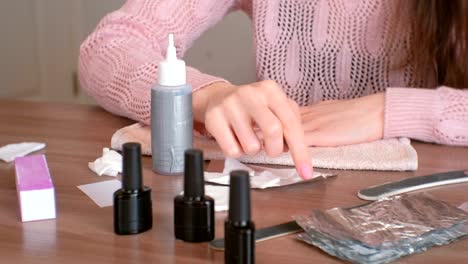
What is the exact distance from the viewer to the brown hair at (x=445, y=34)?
1114 mm

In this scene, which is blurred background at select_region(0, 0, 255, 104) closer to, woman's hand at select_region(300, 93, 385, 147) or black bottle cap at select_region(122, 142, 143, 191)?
woman's hand at select_region(300, 93, 385, 147)

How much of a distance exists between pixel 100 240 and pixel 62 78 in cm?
205

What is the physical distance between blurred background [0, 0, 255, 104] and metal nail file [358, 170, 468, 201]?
152 cm

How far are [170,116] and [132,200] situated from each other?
18 centimetres

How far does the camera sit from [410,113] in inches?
37.6

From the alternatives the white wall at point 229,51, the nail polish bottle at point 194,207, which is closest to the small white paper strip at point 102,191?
the nail polish bottle at point 194,207

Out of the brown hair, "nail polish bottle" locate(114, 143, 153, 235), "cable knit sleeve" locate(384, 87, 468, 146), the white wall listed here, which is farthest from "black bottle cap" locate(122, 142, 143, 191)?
the white wall

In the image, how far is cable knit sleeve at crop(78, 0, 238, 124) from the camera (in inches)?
39.0

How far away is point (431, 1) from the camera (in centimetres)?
112

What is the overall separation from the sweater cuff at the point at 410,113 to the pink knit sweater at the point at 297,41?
0.54 ft

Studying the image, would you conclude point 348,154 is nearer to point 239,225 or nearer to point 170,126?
point 170,126

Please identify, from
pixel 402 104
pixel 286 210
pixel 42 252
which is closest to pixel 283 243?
pixel 286 210

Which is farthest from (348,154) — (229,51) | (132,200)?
(229,51)

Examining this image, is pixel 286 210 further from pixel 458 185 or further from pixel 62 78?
pixel 62 78
